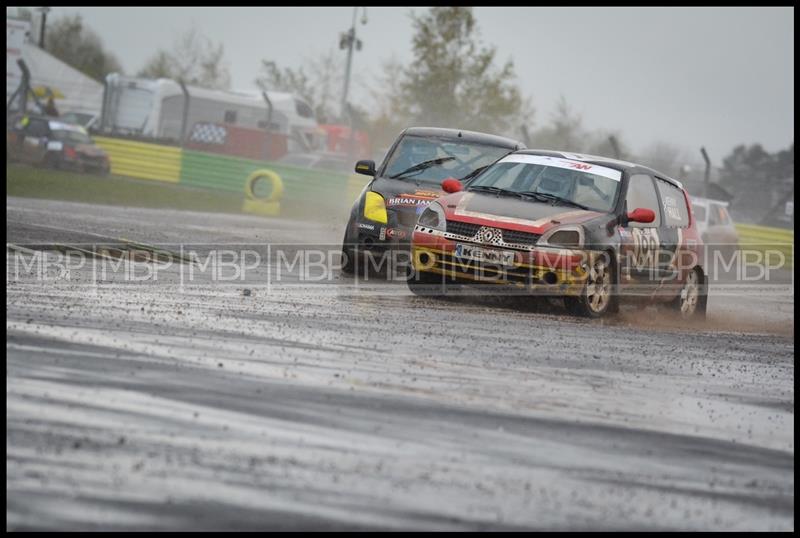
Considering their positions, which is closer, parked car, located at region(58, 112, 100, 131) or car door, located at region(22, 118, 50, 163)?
car door, located at region(22, 118, 50, 163)

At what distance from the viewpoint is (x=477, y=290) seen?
1174cm

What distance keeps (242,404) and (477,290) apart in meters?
6.29

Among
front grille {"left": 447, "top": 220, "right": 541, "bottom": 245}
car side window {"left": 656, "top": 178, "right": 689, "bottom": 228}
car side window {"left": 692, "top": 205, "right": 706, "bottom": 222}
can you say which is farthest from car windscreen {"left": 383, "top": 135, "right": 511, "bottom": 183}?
car side window {"left": 692, "top": 205, "right": 706, "bottom": 222}

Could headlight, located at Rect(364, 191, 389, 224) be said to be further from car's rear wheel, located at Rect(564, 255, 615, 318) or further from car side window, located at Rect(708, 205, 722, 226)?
car side window, located at Rect(708, 205, 722, 226)

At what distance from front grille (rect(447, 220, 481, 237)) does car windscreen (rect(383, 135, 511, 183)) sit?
250 centimetres

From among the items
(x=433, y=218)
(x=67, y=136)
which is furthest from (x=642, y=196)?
(x=67, y=136)

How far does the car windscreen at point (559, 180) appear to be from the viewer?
37.9 feet

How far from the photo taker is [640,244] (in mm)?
11625

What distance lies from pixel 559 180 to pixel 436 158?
2.34m

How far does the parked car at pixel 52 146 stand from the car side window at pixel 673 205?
74.8 feet

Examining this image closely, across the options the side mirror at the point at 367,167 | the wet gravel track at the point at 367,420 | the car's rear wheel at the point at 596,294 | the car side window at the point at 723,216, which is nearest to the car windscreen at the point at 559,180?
the car's rear wheel at the point at 596,294

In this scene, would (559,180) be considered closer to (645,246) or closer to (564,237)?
(645,246)

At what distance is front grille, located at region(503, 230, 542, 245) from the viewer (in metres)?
10.6

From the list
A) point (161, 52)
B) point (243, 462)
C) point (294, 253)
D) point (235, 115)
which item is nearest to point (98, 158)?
point (235, 115)
